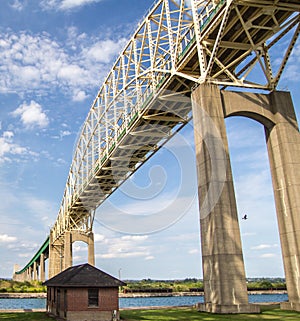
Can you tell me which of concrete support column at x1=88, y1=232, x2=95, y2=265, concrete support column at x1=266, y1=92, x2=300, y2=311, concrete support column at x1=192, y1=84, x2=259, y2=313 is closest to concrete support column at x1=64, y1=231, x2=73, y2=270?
concrete support column at x1=88, y1=232, x2=95, y2=265

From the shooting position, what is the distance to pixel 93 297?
789 inches

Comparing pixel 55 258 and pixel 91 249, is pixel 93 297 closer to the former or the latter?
pixel 91 249

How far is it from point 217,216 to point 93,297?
7.87 m

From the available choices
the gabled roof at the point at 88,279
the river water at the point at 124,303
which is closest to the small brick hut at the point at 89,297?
the gabled roof at the point at 88,279

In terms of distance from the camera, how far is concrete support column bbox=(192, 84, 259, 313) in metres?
20.8

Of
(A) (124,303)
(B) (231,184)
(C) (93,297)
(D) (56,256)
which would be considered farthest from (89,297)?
(D) (56,256)

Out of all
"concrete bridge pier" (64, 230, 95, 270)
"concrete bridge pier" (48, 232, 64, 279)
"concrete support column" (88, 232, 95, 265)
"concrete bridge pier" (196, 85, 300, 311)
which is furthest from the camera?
"concrete bridge pier" (48, 232, 64, 279)

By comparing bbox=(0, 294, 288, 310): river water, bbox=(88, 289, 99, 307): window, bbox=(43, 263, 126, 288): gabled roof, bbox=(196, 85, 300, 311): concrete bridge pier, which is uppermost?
bbox=(196, 85, 300, 311): concrete bridge pier

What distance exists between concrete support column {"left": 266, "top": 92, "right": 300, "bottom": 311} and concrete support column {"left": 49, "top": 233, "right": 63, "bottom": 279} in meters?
75.6

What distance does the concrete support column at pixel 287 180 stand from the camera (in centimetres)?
2322

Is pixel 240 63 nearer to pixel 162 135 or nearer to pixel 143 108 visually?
pixel 143 108

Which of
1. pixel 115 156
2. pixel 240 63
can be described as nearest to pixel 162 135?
pixel 115 156

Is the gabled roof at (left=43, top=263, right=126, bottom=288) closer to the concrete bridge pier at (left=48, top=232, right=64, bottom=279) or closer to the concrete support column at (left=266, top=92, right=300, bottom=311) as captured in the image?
the concrete support column at (left=266, top=92, right=300, bottom=311)

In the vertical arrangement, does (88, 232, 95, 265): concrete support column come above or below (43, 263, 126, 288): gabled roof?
above
